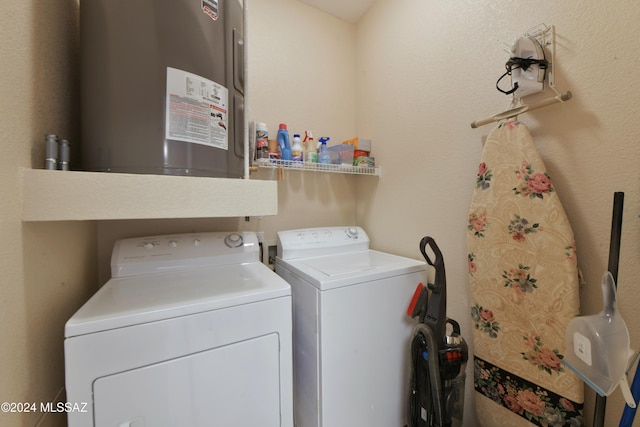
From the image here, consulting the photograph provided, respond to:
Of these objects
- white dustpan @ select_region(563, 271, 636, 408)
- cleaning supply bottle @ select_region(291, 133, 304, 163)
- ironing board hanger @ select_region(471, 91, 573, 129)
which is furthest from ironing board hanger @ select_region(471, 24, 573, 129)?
cleaning supply bottle @ select_region(291, 133, 304, 163)

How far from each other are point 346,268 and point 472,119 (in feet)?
3.32

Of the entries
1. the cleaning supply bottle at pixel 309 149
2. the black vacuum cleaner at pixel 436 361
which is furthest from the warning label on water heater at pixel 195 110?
the black vacuum cleaner at pixel 436 361

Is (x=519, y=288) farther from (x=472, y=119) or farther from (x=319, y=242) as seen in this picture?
(x=319, y=242)

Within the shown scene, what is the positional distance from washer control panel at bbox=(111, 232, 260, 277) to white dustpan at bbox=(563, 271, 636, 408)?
52.6 inches

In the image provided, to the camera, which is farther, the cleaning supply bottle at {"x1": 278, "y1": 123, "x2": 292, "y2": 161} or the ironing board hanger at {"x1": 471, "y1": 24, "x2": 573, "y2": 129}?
the cleaning supply bottle at {"x1": 278, "y1": 123, "x2": 292, "y2": 161}

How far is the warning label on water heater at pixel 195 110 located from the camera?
0.79 metres

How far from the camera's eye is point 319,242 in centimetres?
159

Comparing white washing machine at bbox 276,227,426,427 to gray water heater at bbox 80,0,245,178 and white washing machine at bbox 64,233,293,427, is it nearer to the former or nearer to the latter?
white washing machine at bbox 64,233,293,427

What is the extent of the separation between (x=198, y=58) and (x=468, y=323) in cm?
172

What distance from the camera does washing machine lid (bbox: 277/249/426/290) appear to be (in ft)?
3.67

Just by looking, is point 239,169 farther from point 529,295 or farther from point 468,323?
point 468,323

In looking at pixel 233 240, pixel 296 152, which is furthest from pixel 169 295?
pixel 296 152

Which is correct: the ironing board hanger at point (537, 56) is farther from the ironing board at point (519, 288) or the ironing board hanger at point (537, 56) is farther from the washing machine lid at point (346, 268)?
the washing machine lid at point (346, 268)

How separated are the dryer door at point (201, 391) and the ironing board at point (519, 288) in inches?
37.3
